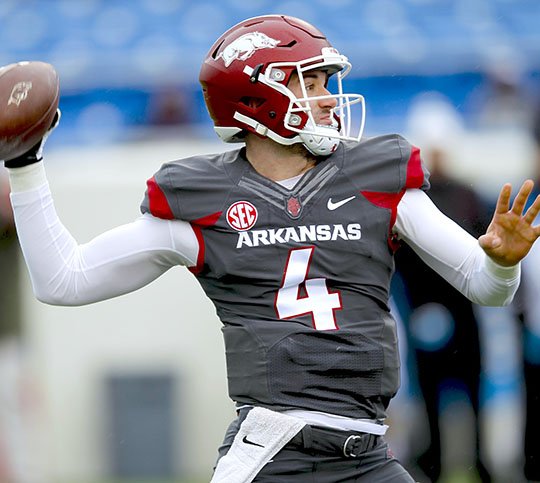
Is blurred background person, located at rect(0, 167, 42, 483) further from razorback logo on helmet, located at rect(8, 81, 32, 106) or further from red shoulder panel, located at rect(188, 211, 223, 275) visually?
red shoulder panel, located at rect(188, 211, 223, 275)

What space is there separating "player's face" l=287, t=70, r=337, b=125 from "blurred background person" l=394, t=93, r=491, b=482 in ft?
9.45

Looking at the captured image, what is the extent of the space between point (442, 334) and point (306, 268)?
10.3 feet

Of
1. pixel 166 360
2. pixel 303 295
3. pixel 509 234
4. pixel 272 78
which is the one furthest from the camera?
pixel 166 360

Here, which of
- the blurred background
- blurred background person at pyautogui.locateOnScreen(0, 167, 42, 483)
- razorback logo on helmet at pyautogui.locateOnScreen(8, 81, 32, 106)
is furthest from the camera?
blurred background person at pyautogui.locateOnScreen(0, 167, 42, 483)

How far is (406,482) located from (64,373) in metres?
4.24

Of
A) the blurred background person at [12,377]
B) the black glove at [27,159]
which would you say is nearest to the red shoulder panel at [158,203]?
the black glove at [27,159]

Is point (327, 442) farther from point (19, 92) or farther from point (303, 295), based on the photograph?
point (19, 92)

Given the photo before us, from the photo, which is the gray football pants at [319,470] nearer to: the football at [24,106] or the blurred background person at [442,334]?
the football at [24,106]

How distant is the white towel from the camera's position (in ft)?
11.0

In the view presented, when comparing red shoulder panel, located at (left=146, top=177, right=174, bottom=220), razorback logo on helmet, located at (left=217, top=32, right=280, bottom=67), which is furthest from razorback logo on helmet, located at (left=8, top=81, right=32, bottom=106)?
razorback logo on helmet, located at (left=217, top=32, right=280, bottom=67)

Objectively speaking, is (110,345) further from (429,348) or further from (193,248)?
(193,248)

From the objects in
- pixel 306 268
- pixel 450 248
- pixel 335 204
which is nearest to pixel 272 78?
pixel 335 204

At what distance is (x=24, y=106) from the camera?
351 centimetres

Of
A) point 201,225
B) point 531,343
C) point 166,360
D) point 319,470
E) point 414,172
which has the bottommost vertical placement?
point 166,360
